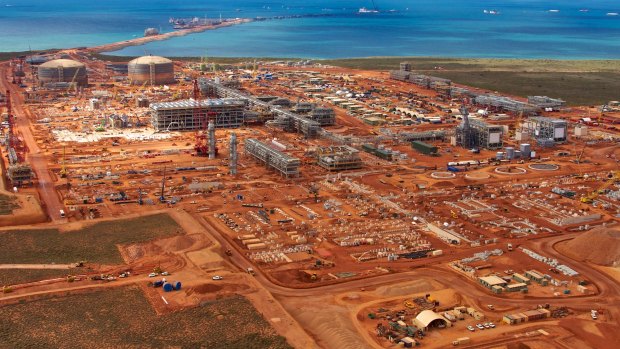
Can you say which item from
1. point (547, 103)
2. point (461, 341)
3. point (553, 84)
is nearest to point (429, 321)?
point (461, 341)

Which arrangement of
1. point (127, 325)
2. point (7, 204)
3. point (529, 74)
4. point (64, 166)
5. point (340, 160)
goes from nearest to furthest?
1. point (127, 325)
2. point (7, 204)
3. point (64, 166)
4. point (340, 160)
5. point (529, 74)

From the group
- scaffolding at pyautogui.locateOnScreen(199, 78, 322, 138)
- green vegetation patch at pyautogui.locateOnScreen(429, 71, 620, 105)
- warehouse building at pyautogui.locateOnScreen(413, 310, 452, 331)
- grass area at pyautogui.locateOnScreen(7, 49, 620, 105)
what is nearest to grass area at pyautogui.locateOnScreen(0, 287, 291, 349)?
warehouse building at pyautogui.locateOnScreen(413, 310, 452, 331)

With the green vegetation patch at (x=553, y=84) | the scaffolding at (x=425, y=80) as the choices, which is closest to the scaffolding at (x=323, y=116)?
the scaffolding at (x=425, y=80)

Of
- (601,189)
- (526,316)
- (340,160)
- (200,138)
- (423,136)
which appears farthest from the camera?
(423,136)

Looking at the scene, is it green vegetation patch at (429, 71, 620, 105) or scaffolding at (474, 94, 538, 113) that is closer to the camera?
scaffolding at (474, 94, 538, 113)

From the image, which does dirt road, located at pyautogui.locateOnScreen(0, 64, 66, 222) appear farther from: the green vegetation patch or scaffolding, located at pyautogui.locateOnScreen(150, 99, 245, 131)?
the green vegetation patch

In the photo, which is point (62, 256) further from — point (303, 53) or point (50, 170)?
point (303, 53)

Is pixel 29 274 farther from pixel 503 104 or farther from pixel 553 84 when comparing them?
pixel 553 84

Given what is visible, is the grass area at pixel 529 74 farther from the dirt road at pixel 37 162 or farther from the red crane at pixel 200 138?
the dirt road at pixel 37 162

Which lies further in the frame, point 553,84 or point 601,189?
point 553,84
